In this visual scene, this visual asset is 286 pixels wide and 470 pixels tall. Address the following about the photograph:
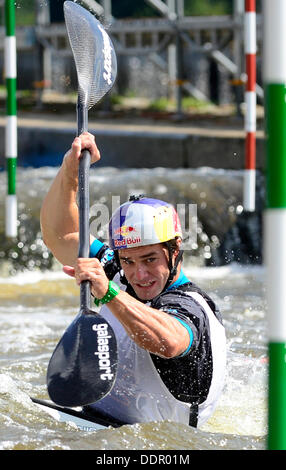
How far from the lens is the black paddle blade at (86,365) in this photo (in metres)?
3.16

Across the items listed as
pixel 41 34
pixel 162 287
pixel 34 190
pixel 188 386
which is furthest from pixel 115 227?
pixel 41 34

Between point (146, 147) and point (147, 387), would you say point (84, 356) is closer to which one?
point (147, 387)

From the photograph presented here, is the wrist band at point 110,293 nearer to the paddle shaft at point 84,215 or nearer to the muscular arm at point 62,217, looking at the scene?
the paddle shaft at point 84,215

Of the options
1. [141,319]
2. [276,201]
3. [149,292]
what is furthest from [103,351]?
[276,201]

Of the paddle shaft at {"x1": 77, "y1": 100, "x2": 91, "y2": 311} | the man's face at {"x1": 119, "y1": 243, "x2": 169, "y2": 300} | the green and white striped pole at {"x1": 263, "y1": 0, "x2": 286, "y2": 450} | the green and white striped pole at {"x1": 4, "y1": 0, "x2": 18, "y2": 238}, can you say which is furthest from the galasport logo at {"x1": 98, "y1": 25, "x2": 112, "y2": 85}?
the green and white striped pole at {"x1": 4, "y1": 0, "x2": 18, "y2": 238}

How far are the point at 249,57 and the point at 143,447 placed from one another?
12.7ft

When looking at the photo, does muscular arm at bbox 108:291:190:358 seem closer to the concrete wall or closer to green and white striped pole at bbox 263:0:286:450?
green and white striped pole at bbox 263:0:286:450

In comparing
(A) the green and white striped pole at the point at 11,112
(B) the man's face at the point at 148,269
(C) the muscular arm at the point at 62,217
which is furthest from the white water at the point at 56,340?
(A) the green and white striped pole at the point at 11,112

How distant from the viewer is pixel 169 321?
319cm

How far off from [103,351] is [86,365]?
0.07 meters

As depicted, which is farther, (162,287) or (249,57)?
(249,57)

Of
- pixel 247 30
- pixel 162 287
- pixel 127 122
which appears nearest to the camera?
pixel 162 287

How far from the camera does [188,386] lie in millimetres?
3453
